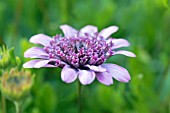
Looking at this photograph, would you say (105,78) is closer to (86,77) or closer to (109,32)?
(86,77)

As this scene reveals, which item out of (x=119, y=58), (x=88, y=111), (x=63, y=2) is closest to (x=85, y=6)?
(x=63, y=2)

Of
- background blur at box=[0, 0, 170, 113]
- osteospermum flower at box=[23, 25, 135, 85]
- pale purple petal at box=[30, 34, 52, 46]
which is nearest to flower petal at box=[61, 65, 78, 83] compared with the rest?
osteospermum flower at box=[23, 25, 135, 85]

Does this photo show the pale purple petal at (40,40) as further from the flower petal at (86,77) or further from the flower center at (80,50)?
the flower petal at (86,77)

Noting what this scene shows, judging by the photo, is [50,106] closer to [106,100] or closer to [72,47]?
[106,100]

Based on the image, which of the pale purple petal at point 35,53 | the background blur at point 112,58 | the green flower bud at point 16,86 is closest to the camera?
the green flower bud at point 16,86

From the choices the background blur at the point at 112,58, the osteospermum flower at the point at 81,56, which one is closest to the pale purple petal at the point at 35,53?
the osteospermum flower at the point at 81,56

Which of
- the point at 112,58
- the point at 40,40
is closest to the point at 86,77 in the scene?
the point at 40,40

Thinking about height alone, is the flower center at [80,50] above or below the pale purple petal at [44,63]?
above
